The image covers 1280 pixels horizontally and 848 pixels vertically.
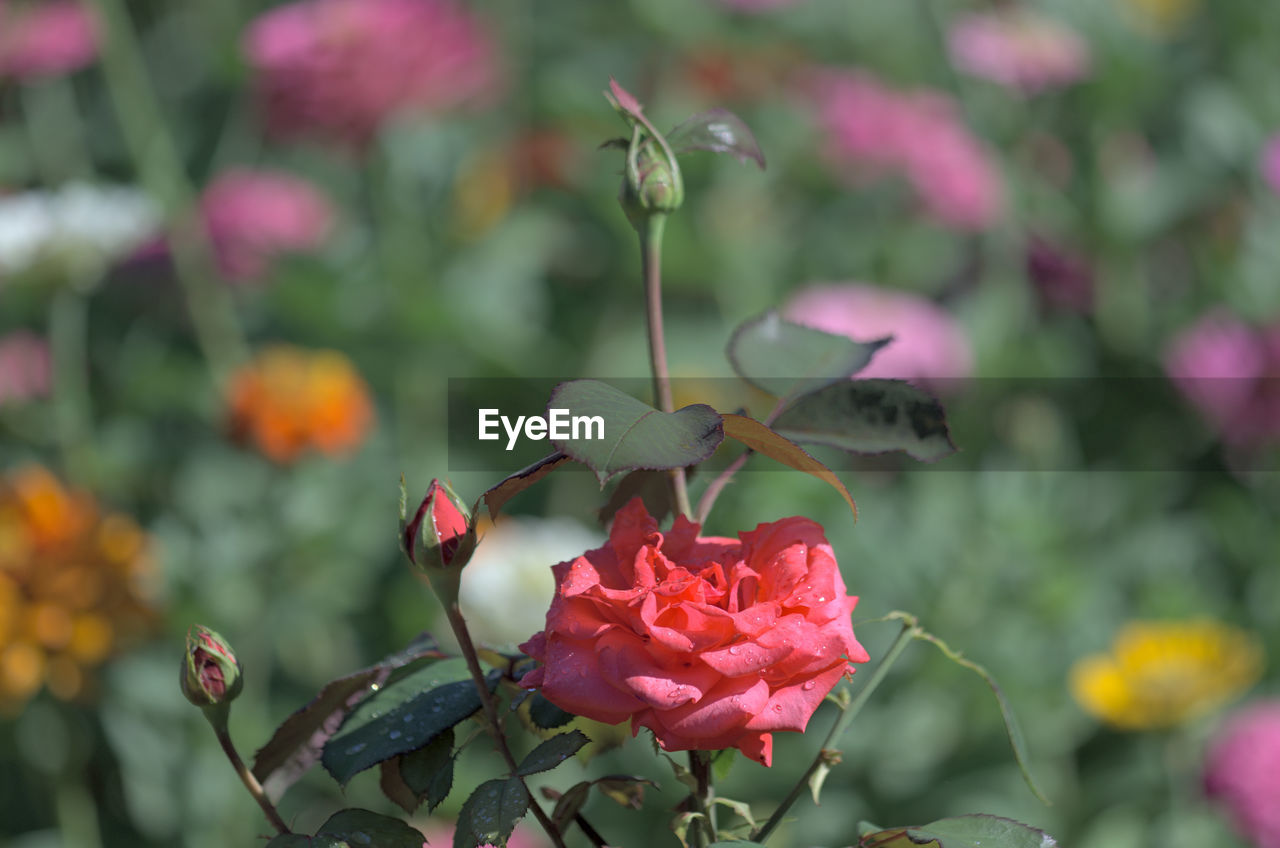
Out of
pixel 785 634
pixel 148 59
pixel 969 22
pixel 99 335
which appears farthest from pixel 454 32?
pixel 785 634

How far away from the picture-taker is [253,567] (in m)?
0.96

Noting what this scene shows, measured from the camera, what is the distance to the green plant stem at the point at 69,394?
41.4 inches

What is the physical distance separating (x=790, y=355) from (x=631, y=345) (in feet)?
3.39

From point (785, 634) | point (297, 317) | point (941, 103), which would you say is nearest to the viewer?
point (785, 634)

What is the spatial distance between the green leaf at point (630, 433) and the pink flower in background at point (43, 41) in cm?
115

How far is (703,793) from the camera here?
0.30m

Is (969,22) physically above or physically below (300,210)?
above

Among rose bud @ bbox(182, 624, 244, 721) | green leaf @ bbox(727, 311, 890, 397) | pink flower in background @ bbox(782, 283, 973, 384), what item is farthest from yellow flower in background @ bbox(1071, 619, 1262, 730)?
rose bud @ bbox(182, 624, 244, 721)

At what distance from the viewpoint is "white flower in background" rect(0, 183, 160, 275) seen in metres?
1.02

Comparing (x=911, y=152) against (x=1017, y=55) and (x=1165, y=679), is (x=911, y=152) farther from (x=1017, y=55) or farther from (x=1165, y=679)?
(x=1165, y=679)

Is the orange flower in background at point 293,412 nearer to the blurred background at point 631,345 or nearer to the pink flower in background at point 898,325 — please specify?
the blurred background at point 631,345

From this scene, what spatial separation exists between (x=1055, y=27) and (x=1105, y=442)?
0.57 meters

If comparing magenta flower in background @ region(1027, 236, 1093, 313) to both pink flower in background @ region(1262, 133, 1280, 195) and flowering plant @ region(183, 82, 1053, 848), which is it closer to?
pink flower in background @ region(1262, 133, 1280, 195)

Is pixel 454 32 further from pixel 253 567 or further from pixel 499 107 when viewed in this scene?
pixel 253 567
